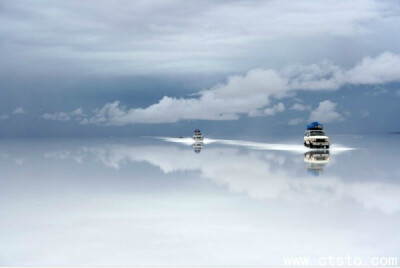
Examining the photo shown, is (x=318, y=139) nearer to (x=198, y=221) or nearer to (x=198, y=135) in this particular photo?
(x=198, y=221)

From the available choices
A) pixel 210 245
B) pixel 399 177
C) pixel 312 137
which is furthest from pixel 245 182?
pixel 312 137

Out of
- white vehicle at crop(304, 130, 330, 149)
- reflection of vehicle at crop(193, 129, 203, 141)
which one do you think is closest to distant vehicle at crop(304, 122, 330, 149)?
white vehicle at crop(304, 130, 330, 149)

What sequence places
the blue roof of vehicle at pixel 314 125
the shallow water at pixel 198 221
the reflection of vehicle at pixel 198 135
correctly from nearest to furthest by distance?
the shallow water at pixel 198 221, the blue roof of vehicle at pixel 314 125, the reflection of vehicle at pixel 198 135

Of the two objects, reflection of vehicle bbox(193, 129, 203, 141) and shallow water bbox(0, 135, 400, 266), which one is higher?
reflection of vehicle bbox(193, 129, 203, 141)

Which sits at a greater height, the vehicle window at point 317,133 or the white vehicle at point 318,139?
the vehicle window at point 317,133

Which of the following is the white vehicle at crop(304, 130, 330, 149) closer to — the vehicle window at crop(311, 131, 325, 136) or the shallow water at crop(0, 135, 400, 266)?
the vehicle window at crop(311, 131, 325, 136)

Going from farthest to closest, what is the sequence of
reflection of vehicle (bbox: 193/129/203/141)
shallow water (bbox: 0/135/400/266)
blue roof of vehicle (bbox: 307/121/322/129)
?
reflection of vehicle (bbox: 193/129/203/141)
blue roof of vehicle (bbox: 307/121/322/129)
shallow water (bbox: 0/135/400/266)

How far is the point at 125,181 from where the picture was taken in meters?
30.1

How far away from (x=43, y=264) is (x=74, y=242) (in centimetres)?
202

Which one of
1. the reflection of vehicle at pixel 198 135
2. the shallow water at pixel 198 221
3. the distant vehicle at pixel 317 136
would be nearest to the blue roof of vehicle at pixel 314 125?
the distant vehicle at pixel 317 136

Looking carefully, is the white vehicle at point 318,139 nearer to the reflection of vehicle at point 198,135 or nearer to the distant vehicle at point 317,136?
the distant vehicle at point 317,136

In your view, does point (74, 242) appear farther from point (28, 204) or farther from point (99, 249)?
point (28, 204)

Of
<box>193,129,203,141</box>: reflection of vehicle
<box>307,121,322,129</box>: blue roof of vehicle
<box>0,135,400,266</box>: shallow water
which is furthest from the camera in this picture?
<box>193,129,203,141</box>: reflection of vehicle

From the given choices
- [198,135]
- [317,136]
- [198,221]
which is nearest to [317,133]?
[317,136]
